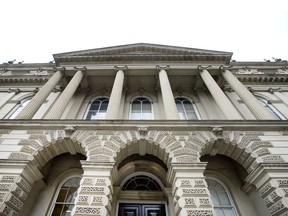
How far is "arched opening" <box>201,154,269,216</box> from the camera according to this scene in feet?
22.5

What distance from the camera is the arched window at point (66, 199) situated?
707 cm

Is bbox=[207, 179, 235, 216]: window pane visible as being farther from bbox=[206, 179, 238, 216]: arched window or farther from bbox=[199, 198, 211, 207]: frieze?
bbox=[199, 198, 211, 207]: frieze

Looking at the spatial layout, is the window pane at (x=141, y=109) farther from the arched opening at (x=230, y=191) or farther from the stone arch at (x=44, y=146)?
the stone arch at (x=44, y=146)

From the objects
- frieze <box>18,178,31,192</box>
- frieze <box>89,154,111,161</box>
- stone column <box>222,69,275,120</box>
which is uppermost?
stone column <box>222,69,275,120</box>

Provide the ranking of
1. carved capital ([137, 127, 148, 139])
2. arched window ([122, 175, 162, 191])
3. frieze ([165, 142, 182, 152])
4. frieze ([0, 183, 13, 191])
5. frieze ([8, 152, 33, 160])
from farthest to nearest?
arched window ([122, 175, 162, 191]) → carved capital ([137, 127, 148, 139]) → frieze ([165, 142, 182, 152]) → frieze ([8, 152, 33, 160]) → frieze ([0, 183, 13, 191])

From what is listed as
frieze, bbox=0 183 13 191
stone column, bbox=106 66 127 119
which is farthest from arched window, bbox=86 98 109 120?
frieze, bbox=0 183 13 191

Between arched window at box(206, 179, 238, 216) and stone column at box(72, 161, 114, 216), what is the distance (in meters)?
4.46

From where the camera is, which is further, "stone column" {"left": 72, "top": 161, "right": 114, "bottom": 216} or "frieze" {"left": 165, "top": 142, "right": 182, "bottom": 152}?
"frieze" {"left": 165, "top": 142, "right": 182, "bottom": 152}

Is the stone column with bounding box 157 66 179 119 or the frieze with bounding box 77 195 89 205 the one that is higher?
the stone column with bounding box 157 66 179 119

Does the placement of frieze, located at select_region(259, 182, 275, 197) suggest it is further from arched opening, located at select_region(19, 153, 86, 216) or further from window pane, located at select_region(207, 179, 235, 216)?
arched opening, located at select_region(19, 153, 86, 216)

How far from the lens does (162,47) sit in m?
13.8

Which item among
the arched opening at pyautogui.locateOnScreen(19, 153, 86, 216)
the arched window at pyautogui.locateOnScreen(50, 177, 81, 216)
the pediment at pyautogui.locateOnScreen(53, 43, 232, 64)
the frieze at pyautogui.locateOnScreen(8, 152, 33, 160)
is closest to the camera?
the frieze at pyautogui.locateOnScreen(8, 152, 33, 160)

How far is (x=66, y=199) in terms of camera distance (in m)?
7.47

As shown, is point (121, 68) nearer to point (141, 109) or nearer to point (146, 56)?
point (146, 56)
